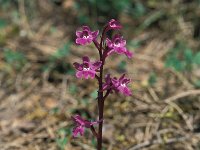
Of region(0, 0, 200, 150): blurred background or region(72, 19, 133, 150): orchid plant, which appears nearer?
region(72, 19, 133, 150): orchid plant

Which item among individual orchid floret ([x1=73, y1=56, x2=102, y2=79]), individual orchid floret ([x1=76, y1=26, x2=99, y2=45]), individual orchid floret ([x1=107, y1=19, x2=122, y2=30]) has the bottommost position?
individual orchid floret ([x1=73, y1=56, x2=102, y2=79])

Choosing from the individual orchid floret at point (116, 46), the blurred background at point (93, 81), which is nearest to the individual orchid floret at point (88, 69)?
the individual orchid floret at point (116, 46)

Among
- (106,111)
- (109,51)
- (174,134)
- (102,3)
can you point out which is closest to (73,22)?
(102,3)

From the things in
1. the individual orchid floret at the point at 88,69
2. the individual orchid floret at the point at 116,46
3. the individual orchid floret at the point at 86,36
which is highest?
the individual orchid floret at the point at 86,36

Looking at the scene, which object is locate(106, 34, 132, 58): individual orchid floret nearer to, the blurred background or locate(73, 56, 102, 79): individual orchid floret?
locate(73, 56, 102, 79): individual orchid floret

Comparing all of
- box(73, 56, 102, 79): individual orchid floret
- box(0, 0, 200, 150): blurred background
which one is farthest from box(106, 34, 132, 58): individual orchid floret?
box(0, 0, 200, 150): blurred background

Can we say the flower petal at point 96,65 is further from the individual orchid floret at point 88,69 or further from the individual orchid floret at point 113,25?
the individual orchid floret at point 113,25

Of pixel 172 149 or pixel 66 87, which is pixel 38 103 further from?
pixel 172 149

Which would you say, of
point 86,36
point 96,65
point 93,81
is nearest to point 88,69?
point 96,65
